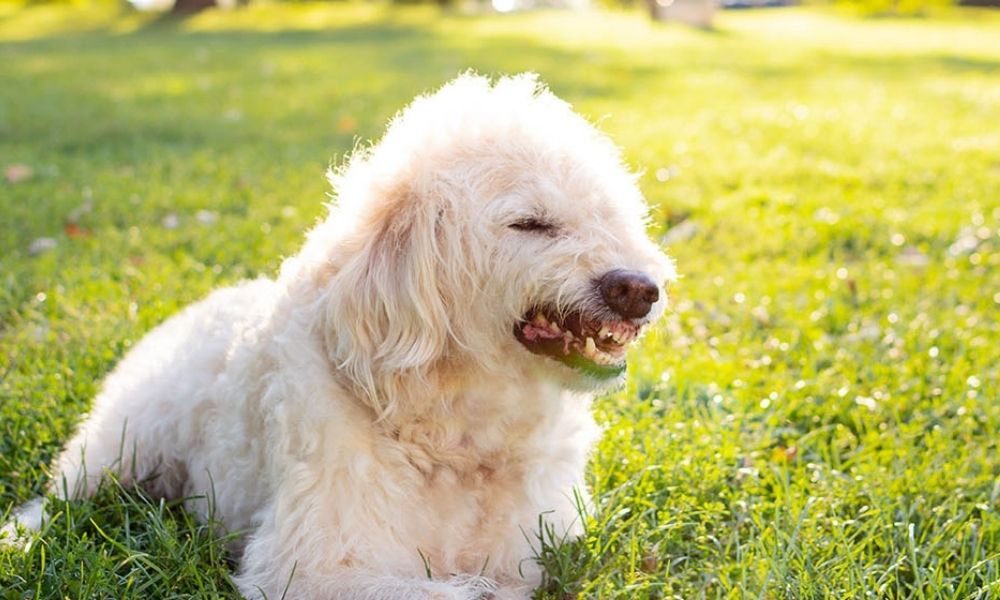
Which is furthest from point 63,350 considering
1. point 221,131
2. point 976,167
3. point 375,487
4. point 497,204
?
point 976,167

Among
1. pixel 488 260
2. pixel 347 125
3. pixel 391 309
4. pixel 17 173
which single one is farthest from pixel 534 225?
pixel 347 125

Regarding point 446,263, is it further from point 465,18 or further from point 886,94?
point 465,18

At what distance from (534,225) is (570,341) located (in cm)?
32

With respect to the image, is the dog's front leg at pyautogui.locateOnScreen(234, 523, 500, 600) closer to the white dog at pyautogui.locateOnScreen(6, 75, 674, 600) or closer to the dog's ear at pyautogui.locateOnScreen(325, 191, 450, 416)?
the white dog at pyautogui.locateOnScreen(6, 75, 674, 600)

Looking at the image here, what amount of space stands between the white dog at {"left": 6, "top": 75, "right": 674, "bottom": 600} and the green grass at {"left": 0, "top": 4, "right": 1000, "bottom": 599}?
0.25 m

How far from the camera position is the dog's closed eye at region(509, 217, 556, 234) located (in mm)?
2629

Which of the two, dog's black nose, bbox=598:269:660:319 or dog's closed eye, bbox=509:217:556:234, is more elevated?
dog's closed eye, bbox=509:217:556:234

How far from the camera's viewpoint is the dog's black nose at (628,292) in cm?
250

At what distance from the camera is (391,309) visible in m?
2.53

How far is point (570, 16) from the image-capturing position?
24406 mm

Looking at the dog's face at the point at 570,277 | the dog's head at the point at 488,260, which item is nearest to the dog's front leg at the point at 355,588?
the dog's head at the point at 488,260

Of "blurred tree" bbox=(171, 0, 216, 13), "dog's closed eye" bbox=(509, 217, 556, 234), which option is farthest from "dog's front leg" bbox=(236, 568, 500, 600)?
"blurred tree" bbox=(171, 0, 216, 13)

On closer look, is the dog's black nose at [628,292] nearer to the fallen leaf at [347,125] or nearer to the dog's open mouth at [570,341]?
the dog's open mouth at [570,341]

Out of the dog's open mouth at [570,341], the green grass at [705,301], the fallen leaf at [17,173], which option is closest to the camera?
the dog's open mouth at [570,341]
